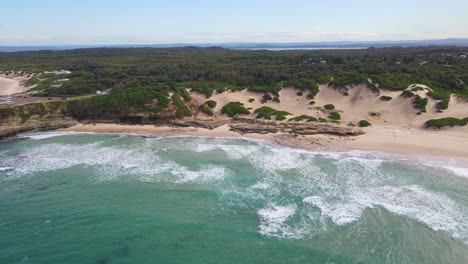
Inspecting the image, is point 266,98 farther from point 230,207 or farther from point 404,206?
point 404,206

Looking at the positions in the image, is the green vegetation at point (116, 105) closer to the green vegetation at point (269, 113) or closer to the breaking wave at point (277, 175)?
the breaking wave at point (277, 175)

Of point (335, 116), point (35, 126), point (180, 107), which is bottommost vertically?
point (35, 126)

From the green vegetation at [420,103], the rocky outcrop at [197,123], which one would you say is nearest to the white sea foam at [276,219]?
the rocky outcrop at [197,123]

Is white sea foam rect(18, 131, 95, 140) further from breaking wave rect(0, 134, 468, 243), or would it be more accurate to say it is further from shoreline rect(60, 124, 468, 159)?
breaking wave rect(0, 134, 468, 243)

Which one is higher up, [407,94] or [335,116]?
[407,94]

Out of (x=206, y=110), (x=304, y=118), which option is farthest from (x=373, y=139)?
(x=206, y=110)

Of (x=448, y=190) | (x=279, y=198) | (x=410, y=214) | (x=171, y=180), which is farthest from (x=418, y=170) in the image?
(x=171, y=180)

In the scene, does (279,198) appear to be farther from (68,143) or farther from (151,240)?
(68,143)
